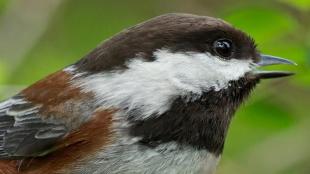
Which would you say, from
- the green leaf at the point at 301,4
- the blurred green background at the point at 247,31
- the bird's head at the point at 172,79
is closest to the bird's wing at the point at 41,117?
the bird's head at the point at 172,79

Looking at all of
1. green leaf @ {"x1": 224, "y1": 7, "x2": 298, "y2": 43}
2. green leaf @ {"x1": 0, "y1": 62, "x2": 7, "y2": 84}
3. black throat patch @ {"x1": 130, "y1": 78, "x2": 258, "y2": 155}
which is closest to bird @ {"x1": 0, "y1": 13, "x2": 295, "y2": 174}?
black throat patch @ {"x1": 130, "y1": 78, "x2": 258, "y2": 155}

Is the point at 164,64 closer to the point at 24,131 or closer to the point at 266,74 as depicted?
the point at 266,74

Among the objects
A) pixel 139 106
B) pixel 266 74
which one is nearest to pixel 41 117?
pixel 139 106

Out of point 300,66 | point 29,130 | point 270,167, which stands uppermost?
point 300,66

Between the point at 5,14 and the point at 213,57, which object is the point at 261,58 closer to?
the point at 213,57

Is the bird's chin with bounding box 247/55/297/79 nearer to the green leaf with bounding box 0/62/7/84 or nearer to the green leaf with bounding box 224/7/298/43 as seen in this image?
the green leaf with bounding box 224/7/298/43

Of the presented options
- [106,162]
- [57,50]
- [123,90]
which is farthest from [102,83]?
[57,50]
